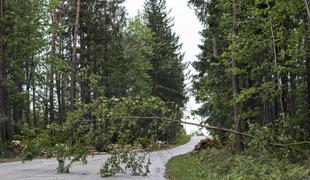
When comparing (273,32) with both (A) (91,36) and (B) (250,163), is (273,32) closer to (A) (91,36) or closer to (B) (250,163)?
(B) (250,163)

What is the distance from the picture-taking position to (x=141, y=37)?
55031mm

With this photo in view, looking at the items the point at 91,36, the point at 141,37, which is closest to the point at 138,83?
the point at 141,37

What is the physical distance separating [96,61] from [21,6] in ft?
34.1

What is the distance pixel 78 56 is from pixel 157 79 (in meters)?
15.8

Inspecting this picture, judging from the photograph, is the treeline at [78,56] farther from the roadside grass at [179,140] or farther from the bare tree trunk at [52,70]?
the roadside grass at [179,140]

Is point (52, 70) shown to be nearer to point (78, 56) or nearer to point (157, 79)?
point (78, 56)

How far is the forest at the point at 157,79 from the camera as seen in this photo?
13953mm

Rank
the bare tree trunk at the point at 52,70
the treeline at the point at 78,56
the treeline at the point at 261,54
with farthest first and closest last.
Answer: the bare tree trunk at the point at 52,70, the treeline at the point at 78,56, the treeline at the point at 261,54

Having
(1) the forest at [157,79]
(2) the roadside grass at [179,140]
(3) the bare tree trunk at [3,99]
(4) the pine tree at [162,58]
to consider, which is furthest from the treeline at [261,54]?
(2) the roadside grass at [179,140]

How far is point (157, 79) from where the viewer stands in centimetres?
5769

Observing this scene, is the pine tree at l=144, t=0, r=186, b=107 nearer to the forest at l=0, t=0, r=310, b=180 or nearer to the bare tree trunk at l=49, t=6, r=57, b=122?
the forest at l=0, t=0, r=310, b=180

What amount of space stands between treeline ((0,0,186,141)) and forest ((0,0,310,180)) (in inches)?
4.7

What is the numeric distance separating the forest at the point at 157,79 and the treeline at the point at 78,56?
0.40 ft

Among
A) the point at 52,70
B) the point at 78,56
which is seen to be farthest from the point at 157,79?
the point at 52,70
